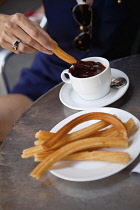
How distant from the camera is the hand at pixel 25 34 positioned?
0.93 m

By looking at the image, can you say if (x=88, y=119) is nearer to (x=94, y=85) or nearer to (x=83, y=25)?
(x=94, y=85)

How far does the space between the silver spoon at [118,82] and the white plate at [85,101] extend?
0.5 inches

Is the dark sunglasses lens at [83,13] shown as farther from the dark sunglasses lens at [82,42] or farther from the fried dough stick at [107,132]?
the fried dough stick at [107,132]

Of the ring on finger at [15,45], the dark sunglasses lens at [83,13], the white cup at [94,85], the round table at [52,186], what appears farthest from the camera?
the dark sunglasses lens at [83,13]

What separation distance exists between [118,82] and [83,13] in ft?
1.20

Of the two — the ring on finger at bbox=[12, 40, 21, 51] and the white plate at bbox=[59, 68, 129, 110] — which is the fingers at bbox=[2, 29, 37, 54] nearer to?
the ring on finger at bbox=[12, 40, 21, 51]

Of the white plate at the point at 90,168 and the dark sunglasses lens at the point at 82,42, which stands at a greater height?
the white plate at the point at 90,168

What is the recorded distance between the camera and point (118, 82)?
3.23ft

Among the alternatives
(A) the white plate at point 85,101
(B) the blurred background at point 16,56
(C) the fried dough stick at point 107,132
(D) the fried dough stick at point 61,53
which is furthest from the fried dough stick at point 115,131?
(B) the blurred background at point 16,56

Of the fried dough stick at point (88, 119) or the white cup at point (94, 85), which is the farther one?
the white cup at point (94, 85)

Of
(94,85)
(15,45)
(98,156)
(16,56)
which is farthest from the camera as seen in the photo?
(16,56)

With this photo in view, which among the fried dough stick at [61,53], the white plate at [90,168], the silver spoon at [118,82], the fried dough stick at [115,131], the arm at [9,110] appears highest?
the fried dough stick at [61,53]

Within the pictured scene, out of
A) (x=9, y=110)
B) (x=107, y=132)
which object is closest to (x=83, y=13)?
(x=9, y=110)

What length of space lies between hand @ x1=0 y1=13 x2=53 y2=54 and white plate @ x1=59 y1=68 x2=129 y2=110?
14 cm
